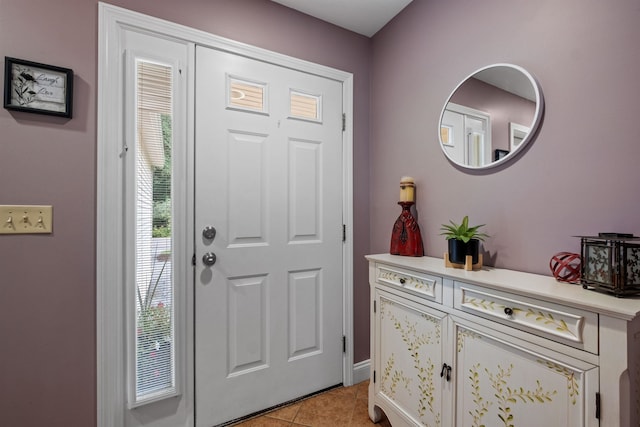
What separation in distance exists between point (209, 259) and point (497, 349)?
4.48 feet

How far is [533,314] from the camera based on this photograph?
97cm

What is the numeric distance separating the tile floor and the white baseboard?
4.0 inches

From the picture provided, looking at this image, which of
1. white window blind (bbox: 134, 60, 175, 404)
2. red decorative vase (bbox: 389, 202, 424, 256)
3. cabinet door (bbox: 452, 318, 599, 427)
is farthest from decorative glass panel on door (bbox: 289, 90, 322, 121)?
cabinet door (bbox: 452, 318, 599, 427)

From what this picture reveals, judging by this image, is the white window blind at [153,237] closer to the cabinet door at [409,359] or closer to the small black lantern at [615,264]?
the cabinet door at [409,359]

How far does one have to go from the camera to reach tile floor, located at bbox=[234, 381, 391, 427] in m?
1.66

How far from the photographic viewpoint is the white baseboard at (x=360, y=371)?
2070 millimetres

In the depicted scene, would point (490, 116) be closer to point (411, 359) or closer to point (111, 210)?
point (411, 359)

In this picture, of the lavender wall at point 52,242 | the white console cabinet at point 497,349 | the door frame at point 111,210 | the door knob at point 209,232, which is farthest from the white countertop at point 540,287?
the lavender wall at point 52,242

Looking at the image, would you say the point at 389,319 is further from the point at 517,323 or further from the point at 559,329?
the point at 559,329

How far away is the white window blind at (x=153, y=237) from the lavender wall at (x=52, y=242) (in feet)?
0.61

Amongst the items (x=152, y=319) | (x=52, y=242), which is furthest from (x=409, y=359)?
(x=52, y=242)

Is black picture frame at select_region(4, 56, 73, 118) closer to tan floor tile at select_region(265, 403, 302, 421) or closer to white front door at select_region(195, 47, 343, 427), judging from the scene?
white front door at select_region(195, 47, 343, 427)

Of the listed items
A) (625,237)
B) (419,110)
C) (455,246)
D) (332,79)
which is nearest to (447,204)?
(455,246)

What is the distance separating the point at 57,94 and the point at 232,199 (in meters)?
0.87
